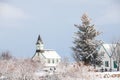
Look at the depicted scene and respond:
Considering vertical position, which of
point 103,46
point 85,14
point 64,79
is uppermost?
point 85,14

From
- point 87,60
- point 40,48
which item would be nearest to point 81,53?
point 87,60

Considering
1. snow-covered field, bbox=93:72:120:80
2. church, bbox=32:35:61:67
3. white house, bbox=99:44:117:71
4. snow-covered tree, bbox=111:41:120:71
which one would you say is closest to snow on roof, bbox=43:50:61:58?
church, bbox=32:35:61:67

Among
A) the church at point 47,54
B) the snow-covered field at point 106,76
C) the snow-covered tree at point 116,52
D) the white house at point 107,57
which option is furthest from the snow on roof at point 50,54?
the snow-covered field at point 106,76

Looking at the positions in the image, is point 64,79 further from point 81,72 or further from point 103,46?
point 103,46

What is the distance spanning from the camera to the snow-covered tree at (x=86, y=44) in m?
65.1

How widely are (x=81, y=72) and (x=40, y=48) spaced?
2117 inches

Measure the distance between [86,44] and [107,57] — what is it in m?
7.76

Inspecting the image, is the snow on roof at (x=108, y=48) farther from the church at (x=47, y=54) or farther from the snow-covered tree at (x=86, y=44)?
the church at (x=47, y=54)

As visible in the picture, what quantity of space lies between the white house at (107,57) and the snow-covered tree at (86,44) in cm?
406

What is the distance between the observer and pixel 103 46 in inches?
2813

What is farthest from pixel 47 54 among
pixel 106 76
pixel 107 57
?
A: pixel 106 76

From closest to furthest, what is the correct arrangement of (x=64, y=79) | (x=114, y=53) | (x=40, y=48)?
(x=64, y=79) < (x=114, y=53) < (x=40, y=48)

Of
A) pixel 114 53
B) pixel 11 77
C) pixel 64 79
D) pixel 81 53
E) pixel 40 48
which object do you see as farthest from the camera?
pixel 40 48

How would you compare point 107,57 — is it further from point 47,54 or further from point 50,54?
point 50,54
